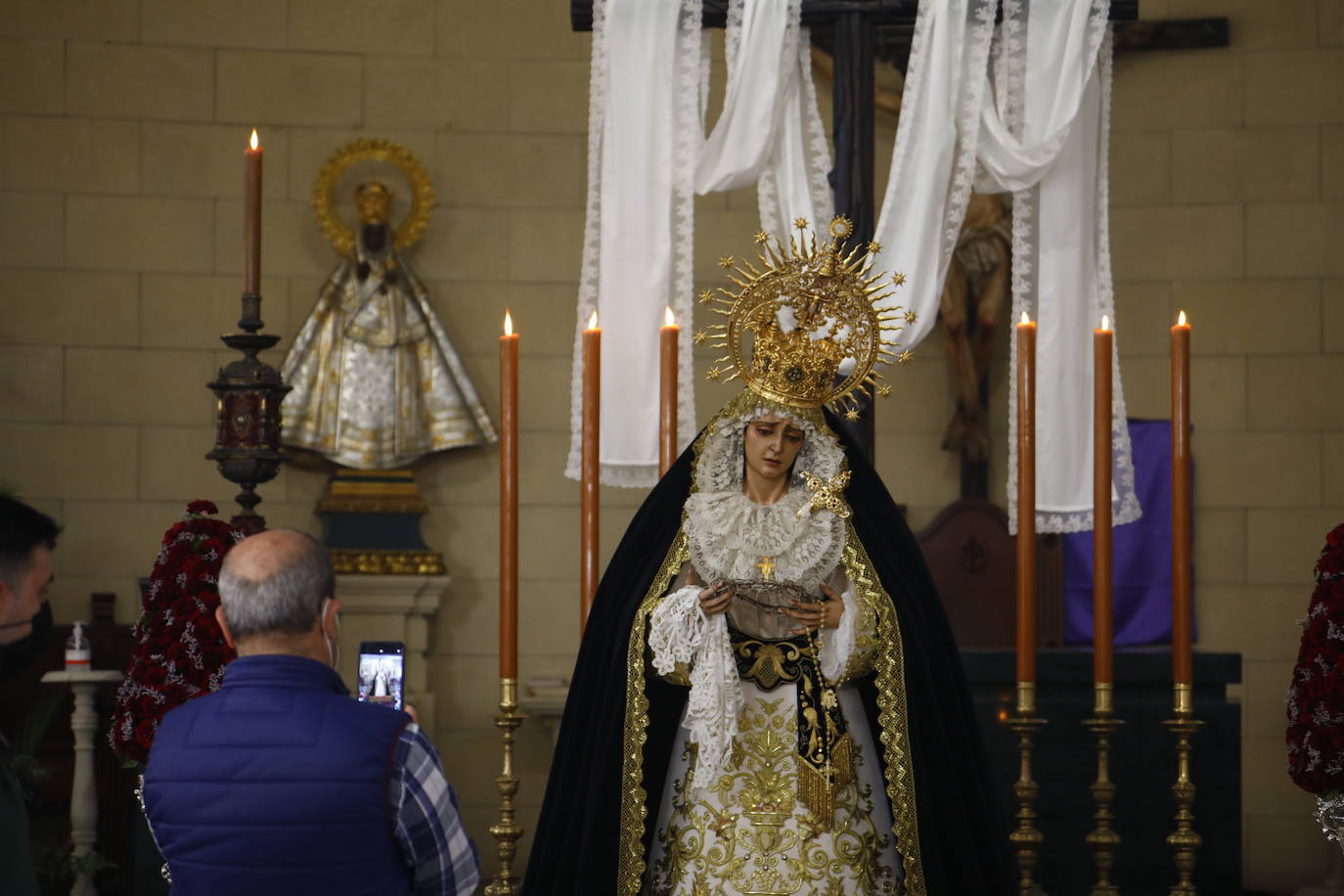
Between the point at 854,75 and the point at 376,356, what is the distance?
307 cm

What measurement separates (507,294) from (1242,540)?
289cm

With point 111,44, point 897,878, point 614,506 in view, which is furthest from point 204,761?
point 111,44

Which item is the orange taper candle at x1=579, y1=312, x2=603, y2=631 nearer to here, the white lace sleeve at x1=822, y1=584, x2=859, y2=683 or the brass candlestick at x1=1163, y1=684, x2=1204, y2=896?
the white lace sleeve at x1=822, y1=584, x2=859, y2=683

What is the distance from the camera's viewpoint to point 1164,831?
424cm

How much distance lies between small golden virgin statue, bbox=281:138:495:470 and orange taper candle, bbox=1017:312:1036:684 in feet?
10.4

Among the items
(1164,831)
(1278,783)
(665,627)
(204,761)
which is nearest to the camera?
(204,761)

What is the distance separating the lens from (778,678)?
3.40 meters

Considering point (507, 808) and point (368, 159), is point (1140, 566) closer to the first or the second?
point (368, 159)

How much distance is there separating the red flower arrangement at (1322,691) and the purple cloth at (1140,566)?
2.56 metres

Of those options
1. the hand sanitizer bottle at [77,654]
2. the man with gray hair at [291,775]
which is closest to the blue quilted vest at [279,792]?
the man with gray hair at [291,775]

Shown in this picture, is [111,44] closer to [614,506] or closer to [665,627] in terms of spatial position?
[614,506]

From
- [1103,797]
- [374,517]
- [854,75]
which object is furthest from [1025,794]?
[374,517]

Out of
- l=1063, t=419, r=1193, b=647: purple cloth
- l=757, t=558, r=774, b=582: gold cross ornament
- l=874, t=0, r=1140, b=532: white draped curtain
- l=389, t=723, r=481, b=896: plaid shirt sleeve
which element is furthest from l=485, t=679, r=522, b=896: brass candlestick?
l=1063, t=419, r=1193, b=647: purple cloth

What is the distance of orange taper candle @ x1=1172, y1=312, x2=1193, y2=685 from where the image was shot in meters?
3.32
